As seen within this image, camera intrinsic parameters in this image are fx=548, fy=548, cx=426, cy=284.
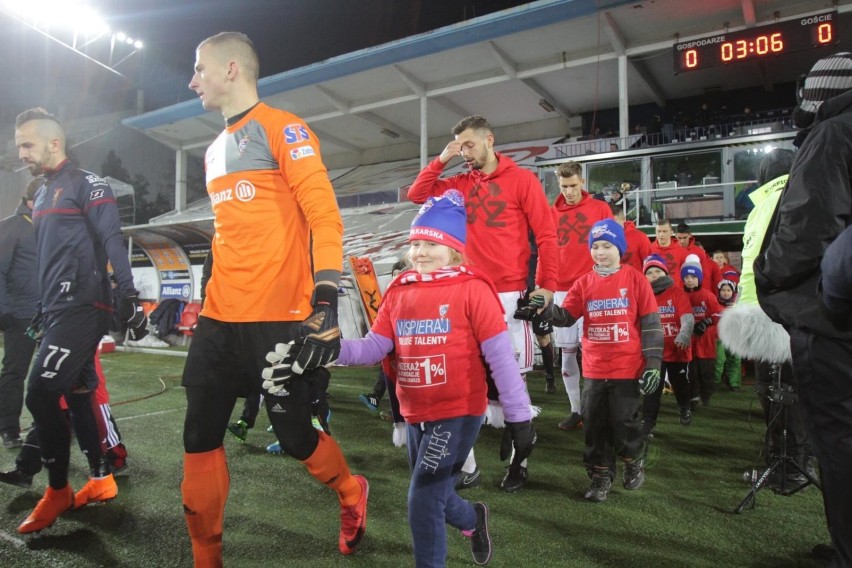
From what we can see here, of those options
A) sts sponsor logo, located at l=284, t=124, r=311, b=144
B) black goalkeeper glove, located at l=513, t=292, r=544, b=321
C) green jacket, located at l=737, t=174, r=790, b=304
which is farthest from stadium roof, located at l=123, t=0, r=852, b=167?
sts sponsor logo, located at l=284, t=124, r=311, b=144

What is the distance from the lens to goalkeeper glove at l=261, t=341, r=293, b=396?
1958mm

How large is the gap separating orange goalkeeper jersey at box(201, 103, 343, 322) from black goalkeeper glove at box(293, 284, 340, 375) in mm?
283

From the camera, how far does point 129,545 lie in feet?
8.91

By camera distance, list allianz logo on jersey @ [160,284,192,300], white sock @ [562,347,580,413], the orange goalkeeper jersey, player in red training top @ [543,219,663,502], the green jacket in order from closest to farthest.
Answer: the orange goalkeeper jersey → the green jacket → player in red training top @ [543,219,663,502] → white sock @ [562,347,580,413] → allianz logo on jersey @ [160,284,192,300]

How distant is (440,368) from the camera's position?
7.45 feet

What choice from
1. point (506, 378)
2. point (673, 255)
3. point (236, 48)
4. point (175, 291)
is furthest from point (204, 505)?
point (175, 291)

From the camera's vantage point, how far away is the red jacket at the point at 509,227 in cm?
365

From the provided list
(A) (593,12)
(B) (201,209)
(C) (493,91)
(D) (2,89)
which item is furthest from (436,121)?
(D) (2,89)

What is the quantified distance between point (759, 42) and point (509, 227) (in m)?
10.7

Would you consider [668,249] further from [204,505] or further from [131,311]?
[204,505]

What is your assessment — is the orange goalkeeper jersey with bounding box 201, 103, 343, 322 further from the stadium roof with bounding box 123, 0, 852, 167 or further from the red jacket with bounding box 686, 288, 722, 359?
the stadium roof with bounding box 123, 0, 852, 167

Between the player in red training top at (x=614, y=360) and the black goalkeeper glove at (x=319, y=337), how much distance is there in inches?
69.6

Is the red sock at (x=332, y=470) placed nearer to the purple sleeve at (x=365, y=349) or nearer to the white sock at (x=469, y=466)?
the purple sleeve at (x=365, y=349)

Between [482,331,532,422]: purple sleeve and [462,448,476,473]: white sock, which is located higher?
[482,331,532,422]: purple sleeve
